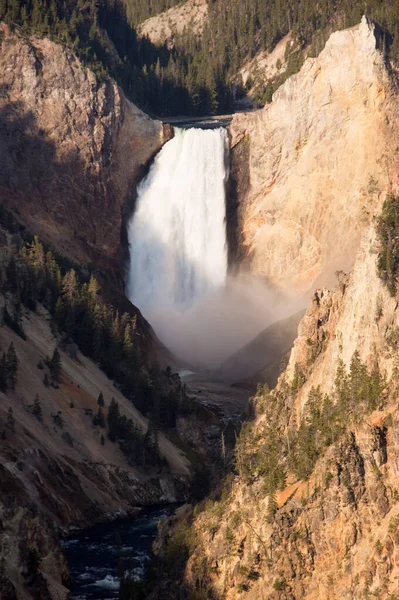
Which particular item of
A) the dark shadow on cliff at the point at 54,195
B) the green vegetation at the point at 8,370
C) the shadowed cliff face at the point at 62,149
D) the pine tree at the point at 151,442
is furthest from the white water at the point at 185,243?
the green vegetation at the point at 8,370

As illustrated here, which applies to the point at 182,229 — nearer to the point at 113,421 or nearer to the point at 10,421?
the point at 113,421

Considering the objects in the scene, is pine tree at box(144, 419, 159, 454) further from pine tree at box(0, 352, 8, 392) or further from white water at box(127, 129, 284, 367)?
white water at box(127, 129, 284, 367)

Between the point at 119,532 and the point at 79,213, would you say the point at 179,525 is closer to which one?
the point at 119,532

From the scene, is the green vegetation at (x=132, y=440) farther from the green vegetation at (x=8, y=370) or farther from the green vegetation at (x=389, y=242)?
the green vegetation at (x=389, y=242)

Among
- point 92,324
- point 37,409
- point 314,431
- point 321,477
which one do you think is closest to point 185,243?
point 92,324

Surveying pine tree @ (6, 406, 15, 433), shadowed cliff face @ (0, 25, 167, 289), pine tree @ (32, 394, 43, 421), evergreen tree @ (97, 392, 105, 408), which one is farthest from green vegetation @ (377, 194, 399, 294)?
shadowed cliff face @ (0, 25, 167, 289)
